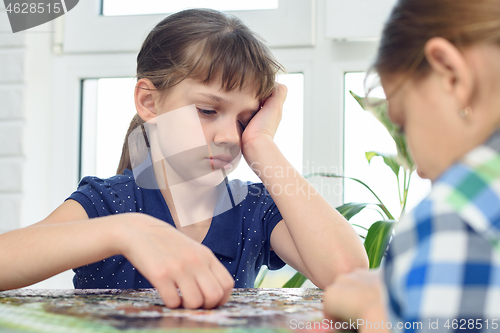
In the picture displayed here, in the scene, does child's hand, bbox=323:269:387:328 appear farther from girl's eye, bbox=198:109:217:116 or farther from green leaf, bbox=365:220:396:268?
green leaf, bbox=365:220:396:268

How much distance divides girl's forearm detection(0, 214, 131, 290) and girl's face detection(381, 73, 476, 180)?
0.37 meters

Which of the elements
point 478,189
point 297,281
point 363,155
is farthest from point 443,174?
point 363,155

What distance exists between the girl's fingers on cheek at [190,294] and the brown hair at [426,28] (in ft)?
1.01

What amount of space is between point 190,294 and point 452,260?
0.28 metres

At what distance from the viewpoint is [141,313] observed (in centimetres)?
41

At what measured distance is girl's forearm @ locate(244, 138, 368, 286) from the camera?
0.81 metres

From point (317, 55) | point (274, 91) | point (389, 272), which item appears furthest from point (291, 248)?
point (317, 55)

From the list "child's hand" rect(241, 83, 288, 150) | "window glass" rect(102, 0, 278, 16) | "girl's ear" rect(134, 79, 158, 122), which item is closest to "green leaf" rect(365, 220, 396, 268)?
"child's hand" rect(241, 83, 288, 150)

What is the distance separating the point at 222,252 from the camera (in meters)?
0.98

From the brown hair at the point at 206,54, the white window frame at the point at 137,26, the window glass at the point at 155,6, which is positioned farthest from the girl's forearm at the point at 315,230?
the window glass at the point at 155,6

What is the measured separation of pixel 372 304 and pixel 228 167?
638mm

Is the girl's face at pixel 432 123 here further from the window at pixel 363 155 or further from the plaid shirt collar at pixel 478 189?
the window at pixel 363 155

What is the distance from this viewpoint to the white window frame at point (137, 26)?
1529mm

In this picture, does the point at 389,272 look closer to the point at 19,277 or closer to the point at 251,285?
the point at 19,277
